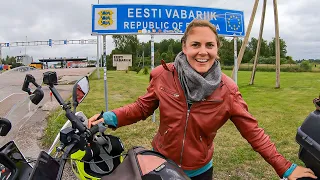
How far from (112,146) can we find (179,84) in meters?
0.62

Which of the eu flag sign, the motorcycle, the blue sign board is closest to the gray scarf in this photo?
the motorcycle

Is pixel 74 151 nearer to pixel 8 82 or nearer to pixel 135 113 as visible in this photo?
pixel 135 113

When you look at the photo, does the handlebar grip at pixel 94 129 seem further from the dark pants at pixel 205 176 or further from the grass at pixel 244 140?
the grass at pixel 244 140

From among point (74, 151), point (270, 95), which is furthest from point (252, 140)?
point (270, 95)

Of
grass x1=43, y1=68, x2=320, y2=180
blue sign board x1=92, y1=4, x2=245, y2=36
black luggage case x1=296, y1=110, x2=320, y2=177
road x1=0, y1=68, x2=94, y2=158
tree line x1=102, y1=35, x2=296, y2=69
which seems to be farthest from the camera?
tree line x1=102, y1=35, x2=296, y2=69

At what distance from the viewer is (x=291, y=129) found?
7.71 metres

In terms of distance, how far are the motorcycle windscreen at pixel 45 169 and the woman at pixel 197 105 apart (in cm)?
54

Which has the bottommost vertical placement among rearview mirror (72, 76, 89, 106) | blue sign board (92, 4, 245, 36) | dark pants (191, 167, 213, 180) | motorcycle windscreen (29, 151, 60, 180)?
dark pants (191, 167, 213, 180)

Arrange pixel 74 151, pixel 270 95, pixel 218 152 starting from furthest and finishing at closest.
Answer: pixel 270 95
pixel 218 152
pixel 74 151

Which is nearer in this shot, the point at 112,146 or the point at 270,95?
the point at 112,146

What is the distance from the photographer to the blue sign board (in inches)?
293

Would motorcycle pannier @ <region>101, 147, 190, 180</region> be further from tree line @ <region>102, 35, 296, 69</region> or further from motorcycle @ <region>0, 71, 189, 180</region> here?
tree line @ <region>102, 35, 296, 69</region>

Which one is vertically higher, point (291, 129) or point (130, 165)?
point (130, 165)

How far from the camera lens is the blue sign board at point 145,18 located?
7430 millimetres
